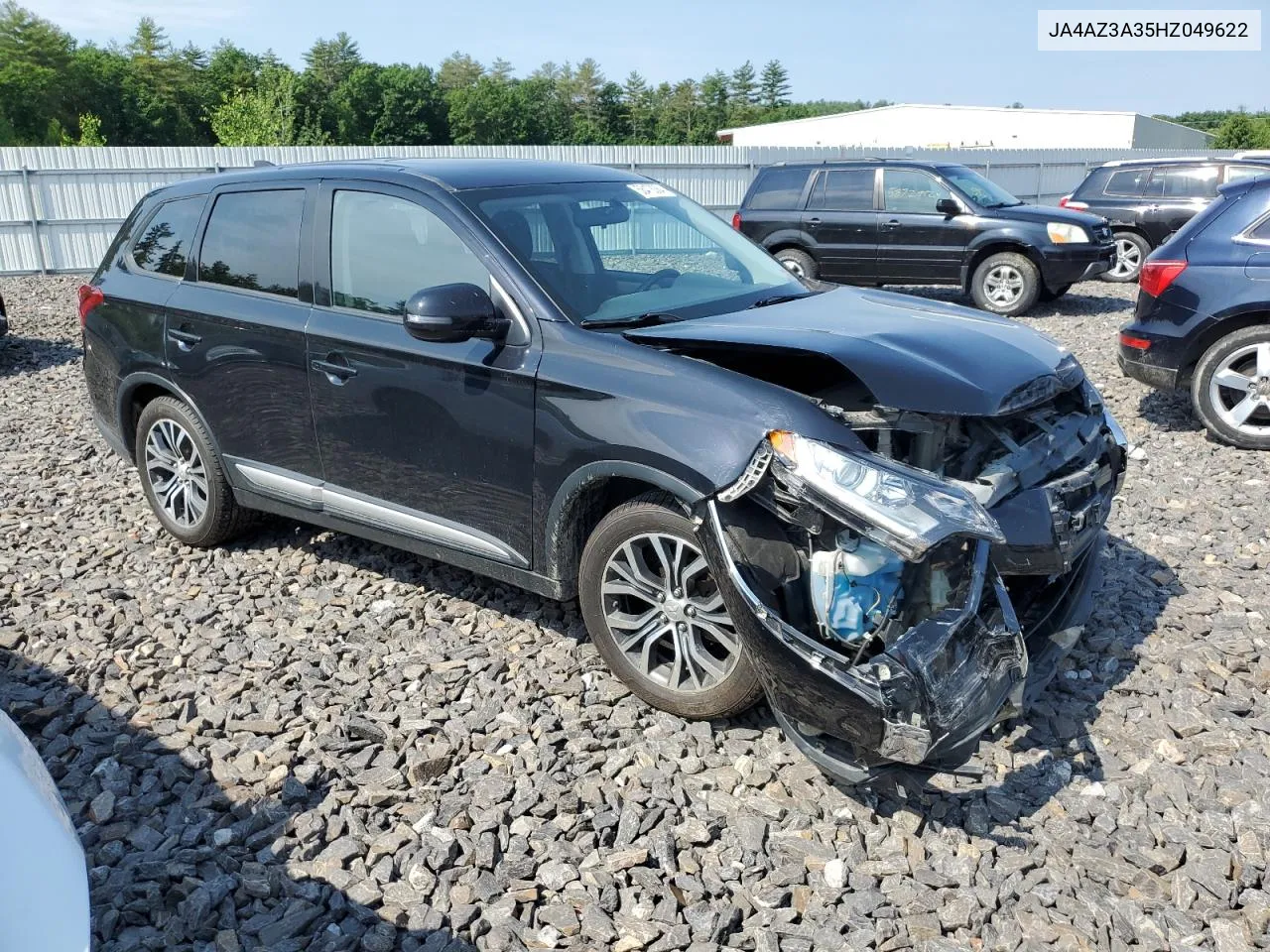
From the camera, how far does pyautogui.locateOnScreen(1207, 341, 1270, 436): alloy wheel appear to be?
6891 mm

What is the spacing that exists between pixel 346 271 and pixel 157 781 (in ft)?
7.12

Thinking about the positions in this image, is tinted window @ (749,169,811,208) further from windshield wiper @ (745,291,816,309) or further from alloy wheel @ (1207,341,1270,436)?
windshield wiper @ (745,291,816,309)

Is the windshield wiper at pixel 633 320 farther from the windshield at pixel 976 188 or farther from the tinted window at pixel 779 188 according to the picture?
the tinted window at pixel 779 188

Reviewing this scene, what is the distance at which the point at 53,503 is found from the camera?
6410mm

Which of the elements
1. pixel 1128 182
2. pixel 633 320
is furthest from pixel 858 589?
pixel 1128 182

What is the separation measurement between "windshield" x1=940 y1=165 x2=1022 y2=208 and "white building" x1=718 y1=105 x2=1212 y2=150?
51.4 metres

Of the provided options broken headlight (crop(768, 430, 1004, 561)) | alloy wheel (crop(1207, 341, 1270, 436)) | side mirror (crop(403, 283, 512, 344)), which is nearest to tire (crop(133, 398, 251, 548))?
side mirror (crop(403, 283, 512, 344))

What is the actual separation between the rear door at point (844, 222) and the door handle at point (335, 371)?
10.4 meters

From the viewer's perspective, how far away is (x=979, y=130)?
237ft

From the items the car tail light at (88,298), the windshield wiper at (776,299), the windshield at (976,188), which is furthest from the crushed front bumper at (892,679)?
the windshield at (976,188)

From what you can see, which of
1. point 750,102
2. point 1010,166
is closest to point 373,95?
point 750,102

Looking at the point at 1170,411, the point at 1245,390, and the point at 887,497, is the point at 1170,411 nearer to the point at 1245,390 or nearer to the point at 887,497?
→ the point at 1245,390

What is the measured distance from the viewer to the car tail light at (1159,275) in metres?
7.11

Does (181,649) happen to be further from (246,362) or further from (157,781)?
(246,362)
